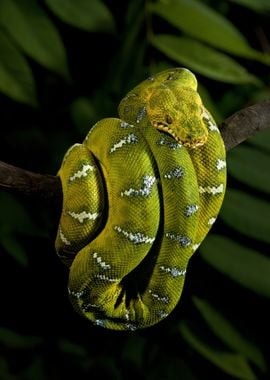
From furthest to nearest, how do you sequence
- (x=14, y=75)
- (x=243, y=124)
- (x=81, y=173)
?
(x=14, y=75), (x=243, y=124), (x=81, y=173)

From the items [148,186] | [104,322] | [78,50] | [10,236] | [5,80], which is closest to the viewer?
[148,186]

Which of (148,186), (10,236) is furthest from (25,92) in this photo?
(148,186)

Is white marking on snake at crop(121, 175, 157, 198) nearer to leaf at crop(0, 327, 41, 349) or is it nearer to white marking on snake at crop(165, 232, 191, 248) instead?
white marking on snake at crop(165, 232, 191, 248)

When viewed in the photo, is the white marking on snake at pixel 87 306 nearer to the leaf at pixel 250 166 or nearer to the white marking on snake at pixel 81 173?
the white marking on snake at pixel 81 173

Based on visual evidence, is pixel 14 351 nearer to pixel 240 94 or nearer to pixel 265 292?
pixel 265 292

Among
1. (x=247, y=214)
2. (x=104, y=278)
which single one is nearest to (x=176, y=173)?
(x=104, y=278)

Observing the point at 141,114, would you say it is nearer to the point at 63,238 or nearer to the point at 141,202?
the point at 141,202
